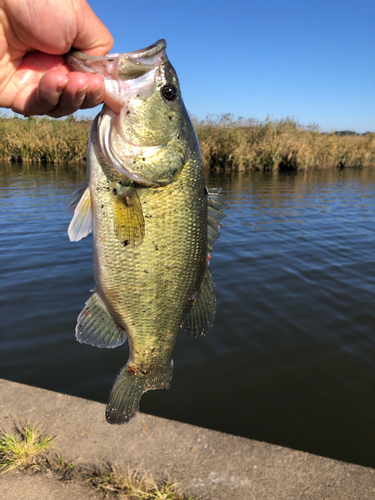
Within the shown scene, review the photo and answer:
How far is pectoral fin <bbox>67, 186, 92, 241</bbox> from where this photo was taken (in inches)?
73.7

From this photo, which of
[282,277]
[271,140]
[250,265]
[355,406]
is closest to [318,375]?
[355,406]

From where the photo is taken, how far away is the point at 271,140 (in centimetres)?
2695

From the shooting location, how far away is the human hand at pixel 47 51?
1698 millimetres

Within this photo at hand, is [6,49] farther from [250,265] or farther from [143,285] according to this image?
[250,265]

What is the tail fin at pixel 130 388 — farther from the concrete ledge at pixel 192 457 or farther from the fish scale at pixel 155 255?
the concrete ledge at pixel 192 457

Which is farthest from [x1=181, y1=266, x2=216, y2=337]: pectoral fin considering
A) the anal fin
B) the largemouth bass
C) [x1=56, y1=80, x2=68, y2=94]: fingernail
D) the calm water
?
the calm water

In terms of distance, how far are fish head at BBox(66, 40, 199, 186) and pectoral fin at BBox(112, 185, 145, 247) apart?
9cm

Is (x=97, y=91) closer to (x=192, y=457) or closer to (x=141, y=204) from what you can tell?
(x=141, y=204)

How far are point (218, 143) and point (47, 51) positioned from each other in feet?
81.7

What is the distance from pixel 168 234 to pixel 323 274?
20.9 feet

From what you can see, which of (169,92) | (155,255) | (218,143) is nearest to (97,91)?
(169,92)

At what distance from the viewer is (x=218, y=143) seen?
84.7ft

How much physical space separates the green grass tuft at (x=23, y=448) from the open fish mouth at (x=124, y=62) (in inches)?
106

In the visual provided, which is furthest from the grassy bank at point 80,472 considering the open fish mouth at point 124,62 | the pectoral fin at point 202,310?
the open fish mouth at point 124,62
